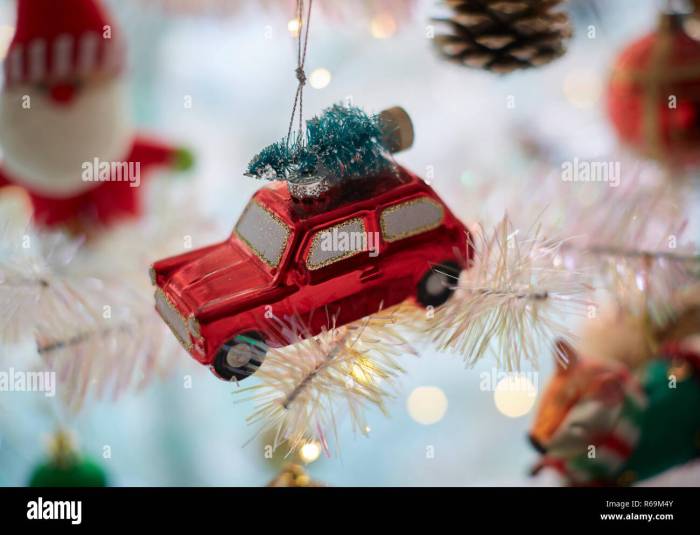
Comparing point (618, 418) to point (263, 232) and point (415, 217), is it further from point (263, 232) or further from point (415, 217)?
point (263, 232)

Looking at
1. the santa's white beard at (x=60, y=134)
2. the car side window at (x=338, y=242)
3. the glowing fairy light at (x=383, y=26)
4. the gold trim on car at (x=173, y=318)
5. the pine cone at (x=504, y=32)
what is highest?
the glowing fairy light at (x=383, y=26)

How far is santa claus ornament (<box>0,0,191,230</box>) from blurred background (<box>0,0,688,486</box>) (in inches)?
2.7

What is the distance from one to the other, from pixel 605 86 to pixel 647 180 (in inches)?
7.6

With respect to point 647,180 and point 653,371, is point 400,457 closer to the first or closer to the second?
point 653,371

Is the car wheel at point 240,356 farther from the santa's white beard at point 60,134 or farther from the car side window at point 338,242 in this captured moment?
the santa's white beard at point 60,134

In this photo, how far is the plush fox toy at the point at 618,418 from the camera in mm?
1427

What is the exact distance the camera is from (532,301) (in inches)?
48.7

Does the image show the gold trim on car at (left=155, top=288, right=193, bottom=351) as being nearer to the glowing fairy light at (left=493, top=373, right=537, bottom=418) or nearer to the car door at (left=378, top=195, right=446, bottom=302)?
the car door at (left=378, top=195, right=446, bottom=302)

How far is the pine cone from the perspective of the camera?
127 cm

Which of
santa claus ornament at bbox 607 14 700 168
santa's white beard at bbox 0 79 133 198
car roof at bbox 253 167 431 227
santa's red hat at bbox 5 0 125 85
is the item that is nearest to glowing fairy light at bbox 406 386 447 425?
car roof at bbox 253 167 431 227

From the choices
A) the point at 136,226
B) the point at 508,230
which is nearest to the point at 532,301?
the point at 508,230
